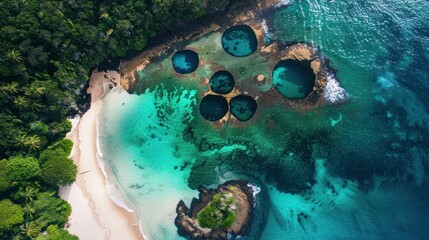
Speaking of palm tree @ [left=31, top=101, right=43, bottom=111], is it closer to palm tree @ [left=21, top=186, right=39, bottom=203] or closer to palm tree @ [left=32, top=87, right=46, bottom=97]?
palm tree @ [left=32, top=87, right=46, bottom=97]

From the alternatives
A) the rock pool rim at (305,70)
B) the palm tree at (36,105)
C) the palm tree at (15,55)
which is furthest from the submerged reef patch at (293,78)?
the palm tree at (15,55)

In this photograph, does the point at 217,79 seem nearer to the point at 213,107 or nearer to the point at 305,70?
the point at 213,107

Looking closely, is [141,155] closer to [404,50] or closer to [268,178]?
[268,178]

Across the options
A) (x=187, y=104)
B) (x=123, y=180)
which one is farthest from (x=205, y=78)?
(x=123, y=180)

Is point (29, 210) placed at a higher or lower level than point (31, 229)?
higher

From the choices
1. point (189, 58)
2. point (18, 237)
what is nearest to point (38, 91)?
point (18, 237)

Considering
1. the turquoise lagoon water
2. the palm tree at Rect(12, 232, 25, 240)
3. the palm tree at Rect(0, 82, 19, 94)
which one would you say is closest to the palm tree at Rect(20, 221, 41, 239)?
the palm tree at Rect(12, 232, 25, 240)

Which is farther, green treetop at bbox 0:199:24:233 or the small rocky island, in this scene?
the small rocky island
